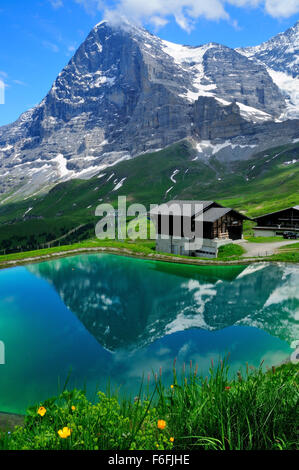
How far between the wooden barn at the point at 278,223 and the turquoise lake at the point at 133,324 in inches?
1053

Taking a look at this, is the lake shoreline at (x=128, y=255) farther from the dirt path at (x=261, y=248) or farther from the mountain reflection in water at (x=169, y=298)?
the dirt path at (x=261, y=248)

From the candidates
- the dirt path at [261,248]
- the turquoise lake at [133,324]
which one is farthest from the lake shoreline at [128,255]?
the dirt path at [261,248]

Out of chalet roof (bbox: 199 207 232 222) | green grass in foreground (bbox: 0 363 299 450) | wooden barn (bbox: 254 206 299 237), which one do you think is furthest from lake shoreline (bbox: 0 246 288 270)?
green grass in foreground (bbox: 0 363 299 450)

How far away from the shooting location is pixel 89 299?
115 ft

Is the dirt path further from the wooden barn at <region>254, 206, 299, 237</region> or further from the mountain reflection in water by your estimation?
the wooden barn at <region>254, 206, 299, 237</region>

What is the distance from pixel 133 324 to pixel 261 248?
37.2 meters

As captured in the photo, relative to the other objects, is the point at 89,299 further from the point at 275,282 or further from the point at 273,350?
the point at 275,282

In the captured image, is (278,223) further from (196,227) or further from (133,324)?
(133,324)

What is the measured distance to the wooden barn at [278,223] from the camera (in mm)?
66275

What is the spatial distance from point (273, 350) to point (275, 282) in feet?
60.9

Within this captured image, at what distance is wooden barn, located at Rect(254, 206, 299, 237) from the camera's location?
66.3 m

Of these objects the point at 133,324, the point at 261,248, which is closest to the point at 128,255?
the point at 261,248

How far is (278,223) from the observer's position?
6906 centimetres
